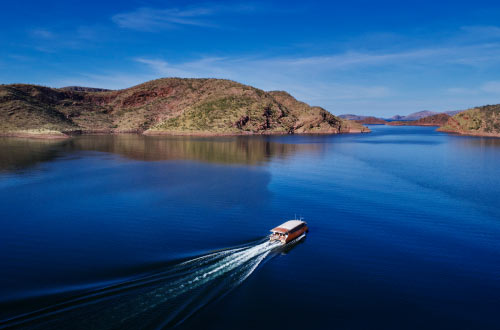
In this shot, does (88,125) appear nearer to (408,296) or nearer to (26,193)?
(26,193)

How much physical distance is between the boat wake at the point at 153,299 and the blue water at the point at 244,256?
79mm

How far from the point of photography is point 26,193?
1479 inches

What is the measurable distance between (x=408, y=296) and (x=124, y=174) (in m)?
45.9

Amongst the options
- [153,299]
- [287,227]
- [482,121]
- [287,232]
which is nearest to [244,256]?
[287,232]

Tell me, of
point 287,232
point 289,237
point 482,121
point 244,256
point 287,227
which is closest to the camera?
point 244,256

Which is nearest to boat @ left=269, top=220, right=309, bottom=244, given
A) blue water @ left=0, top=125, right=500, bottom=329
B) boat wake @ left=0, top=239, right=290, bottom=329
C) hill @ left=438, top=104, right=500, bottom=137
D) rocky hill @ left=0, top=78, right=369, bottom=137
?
blue water @ left=0, top=125, right=500, bottom=329

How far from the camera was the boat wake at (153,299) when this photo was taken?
1336cm

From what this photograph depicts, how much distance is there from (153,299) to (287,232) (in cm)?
1115

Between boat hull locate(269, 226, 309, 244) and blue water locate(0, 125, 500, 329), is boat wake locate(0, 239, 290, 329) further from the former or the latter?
boat hull locate(269, 226, 309, 244)

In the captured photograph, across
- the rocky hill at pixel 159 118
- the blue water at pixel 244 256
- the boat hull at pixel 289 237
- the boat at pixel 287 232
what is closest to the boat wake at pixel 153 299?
the blue water at pixel 244 256

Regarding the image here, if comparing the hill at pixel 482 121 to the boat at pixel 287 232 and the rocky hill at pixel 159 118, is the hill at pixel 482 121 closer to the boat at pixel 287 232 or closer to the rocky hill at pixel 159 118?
the rocky hill at pixel 159 118

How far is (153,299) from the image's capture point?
15211 mm

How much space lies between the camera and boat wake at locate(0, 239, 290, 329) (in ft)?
43.8

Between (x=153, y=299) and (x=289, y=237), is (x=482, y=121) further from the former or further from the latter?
(x=153, y=299)
